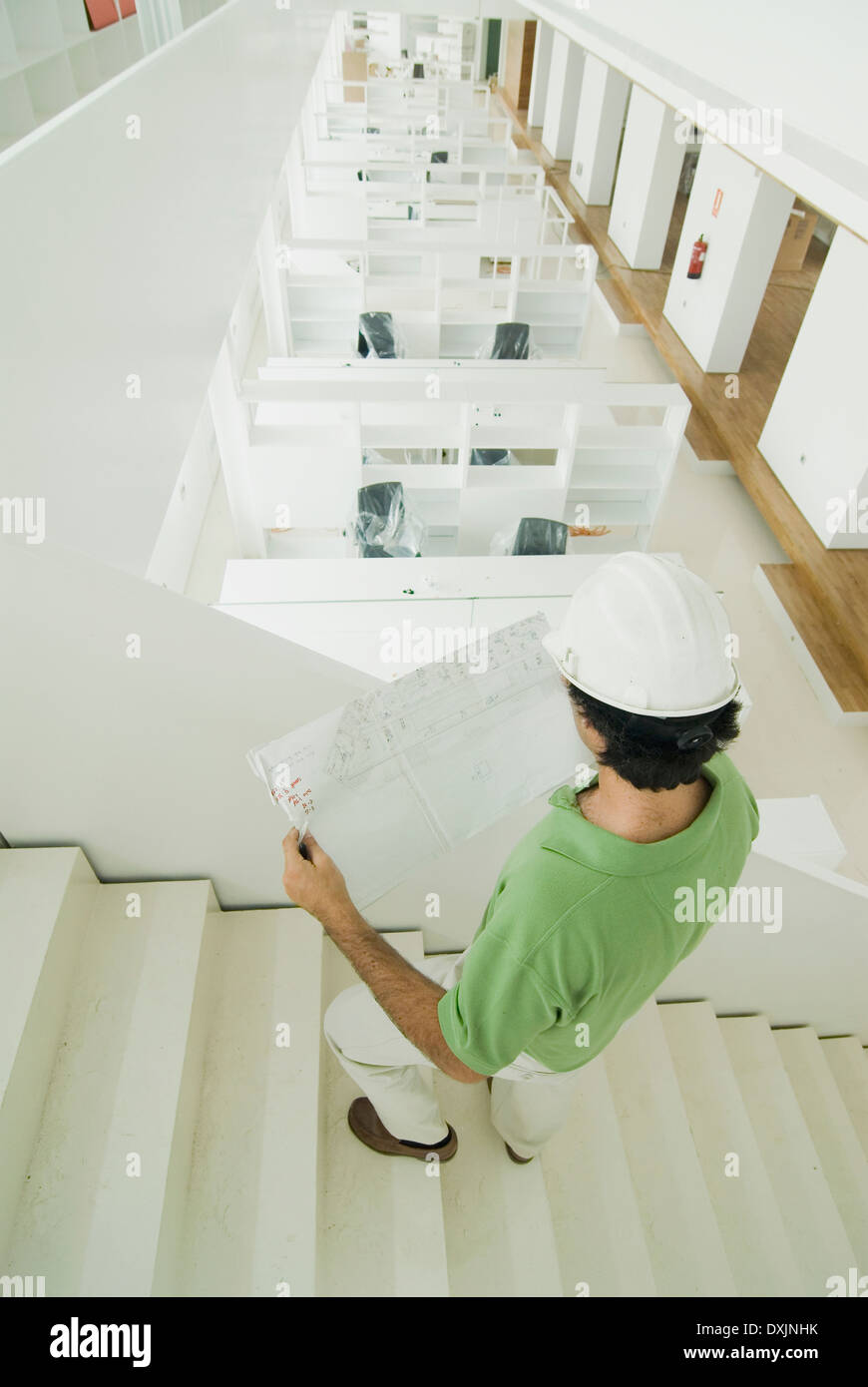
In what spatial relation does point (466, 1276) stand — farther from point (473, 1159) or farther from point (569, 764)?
point (569, 764)

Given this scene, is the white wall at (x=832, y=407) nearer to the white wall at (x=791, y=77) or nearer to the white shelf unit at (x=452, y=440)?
the white shelf unit at (x=452, y=440)

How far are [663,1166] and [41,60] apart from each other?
3.60 metres

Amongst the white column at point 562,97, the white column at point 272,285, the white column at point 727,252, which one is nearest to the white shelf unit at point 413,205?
the white column at point 272,285

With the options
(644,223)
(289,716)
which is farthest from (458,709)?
(644,223)

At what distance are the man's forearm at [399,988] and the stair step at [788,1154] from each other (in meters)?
1.61

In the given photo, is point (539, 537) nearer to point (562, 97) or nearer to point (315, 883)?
point (315, 883)

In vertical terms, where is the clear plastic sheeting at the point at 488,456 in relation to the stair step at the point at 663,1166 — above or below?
below

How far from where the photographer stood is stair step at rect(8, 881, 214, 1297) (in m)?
1.42

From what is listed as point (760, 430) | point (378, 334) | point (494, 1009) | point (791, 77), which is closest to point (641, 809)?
point (494, 1009)

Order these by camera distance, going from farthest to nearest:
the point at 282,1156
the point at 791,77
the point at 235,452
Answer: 1. the point at 235,452
2. the point at 791,77
3. the point at 282,1156

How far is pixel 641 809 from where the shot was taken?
1.16 m

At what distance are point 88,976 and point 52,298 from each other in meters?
1.55

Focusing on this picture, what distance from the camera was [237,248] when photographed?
3.46 m

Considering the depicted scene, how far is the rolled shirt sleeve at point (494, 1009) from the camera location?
1.17 meters
